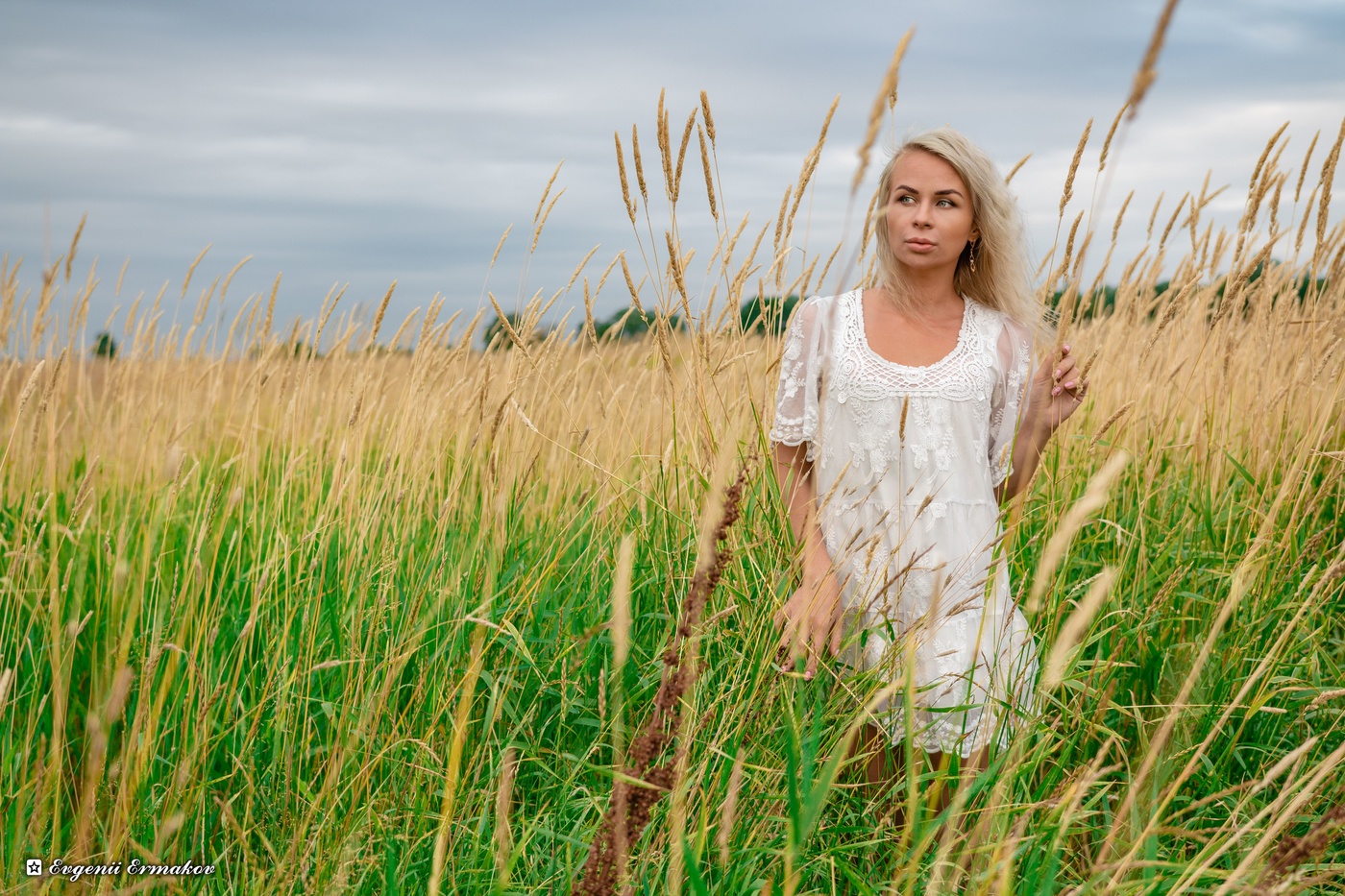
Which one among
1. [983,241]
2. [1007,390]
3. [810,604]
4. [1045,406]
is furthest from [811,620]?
[983,241]

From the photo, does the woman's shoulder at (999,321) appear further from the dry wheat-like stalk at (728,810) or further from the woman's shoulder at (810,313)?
the dry wheat-like stalk at (728,810)

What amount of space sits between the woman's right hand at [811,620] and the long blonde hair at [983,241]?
2.60ft

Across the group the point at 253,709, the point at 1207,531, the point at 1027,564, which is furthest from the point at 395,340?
the point at 1207,531

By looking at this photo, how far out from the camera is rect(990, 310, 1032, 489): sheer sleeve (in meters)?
2.09

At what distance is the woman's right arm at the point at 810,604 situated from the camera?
1475 mm

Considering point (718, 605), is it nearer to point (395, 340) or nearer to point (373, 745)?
point (373, 745)

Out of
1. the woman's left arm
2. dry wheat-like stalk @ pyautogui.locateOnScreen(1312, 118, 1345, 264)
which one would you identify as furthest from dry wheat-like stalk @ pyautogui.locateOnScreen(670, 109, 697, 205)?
dry wheat-like stalk @ pyautogui.locateOnScreen(1312, 118, 1345, 264)

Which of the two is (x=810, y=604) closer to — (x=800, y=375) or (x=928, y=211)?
(x=800, y=375)

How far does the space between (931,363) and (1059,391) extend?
0.84ft

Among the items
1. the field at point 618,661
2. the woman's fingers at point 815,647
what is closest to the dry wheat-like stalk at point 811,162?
the field at point 618,661

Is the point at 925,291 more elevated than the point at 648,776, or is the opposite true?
the point at 925,291

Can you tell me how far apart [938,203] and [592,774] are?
1.32m

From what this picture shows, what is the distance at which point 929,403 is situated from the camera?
1976 mm

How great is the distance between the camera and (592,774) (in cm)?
176
